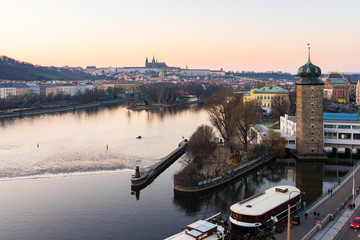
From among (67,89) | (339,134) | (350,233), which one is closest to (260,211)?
(350,233)

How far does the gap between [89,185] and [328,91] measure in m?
90.7

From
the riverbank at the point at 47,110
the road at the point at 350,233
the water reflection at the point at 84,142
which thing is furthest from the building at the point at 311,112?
the riverbank at the point at 47,110

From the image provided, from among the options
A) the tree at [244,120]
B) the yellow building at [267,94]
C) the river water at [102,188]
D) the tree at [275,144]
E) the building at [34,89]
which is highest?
the building at [34,89]

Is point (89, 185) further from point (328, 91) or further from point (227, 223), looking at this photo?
point (328, 91)

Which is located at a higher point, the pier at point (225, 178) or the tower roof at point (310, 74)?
the tower roof at point (310, 74)

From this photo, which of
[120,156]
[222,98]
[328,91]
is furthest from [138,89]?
[120,156]

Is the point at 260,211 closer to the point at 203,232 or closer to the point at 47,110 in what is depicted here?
the point at 203,232

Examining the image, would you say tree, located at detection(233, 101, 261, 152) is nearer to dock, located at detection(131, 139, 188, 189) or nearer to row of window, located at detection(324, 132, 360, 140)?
dock, located at detection(131, 139, 188, 189)

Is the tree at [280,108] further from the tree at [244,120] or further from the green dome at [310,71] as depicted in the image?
the green dome at [310,71]

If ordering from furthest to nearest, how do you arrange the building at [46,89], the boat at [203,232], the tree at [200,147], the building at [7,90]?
1. the building at [46,89]
2. the building at [7,90]
3. the tree at [200,147]
4. the boat at [203,232]

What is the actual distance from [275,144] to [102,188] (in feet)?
59.6

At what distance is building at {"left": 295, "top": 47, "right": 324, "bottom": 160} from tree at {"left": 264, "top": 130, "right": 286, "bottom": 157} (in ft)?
5.66

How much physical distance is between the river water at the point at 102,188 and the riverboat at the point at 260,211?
3009mm

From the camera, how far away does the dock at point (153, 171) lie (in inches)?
1172
